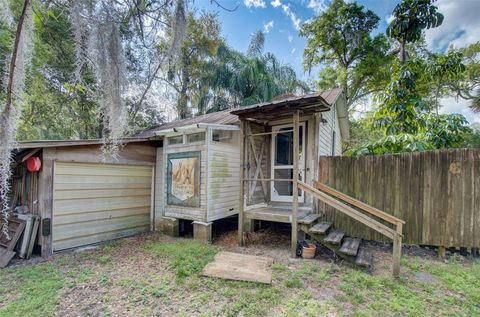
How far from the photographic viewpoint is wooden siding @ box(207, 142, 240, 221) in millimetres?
5523

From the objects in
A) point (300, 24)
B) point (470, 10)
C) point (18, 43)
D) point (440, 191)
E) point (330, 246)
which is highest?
point (300, 24)

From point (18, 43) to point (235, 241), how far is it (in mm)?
4925

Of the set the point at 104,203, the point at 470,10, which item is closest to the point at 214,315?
the point at 104,203

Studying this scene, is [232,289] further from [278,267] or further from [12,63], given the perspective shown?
[12,63]

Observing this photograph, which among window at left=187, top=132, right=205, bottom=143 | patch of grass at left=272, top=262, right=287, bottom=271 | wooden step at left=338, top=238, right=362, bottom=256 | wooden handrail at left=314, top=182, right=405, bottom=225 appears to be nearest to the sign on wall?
window at left=187, top=132, right=205, bottom=143

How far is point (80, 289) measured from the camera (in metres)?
3.28

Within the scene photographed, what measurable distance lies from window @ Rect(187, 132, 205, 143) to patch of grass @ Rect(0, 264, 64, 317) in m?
3.60

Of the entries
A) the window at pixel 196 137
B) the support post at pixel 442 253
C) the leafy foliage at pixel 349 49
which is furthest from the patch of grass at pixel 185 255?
the leafy foliage at pixel 349 49

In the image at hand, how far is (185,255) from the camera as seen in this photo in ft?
14.2

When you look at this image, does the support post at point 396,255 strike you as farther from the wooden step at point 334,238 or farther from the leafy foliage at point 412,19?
the leafy foliage at point 412,19

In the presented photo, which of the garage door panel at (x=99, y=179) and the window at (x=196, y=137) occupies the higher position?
the window at (x=196, y=137)

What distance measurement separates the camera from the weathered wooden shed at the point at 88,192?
470cm

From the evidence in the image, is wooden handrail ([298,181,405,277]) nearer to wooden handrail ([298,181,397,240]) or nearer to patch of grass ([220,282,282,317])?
wooden handrail ([298,181,397,240])

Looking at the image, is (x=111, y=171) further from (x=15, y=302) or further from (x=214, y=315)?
(x=214, y=315)
